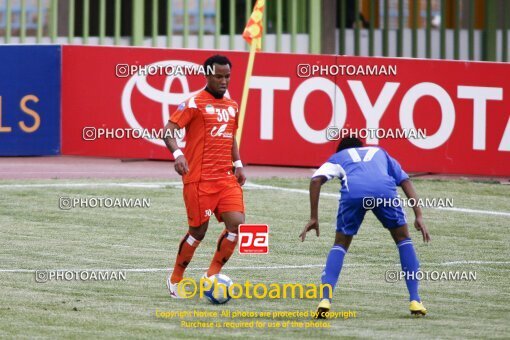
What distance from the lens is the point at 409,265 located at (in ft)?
35.5

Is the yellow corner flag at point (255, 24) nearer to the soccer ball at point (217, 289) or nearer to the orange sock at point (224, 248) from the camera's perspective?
the orange sock at point (224, 248)

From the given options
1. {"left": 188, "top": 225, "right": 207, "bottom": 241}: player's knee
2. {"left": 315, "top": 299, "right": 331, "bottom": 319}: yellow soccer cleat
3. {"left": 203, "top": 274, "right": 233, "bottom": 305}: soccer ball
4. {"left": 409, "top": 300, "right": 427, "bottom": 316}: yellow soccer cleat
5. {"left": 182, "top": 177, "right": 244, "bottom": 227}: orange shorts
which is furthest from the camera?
{"left": 188, "top": 225, "right": 207, "bottom": 241}: player's knee

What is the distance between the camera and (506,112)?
21.1 meters

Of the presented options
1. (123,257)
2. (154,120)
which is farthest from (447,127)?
(123,257)

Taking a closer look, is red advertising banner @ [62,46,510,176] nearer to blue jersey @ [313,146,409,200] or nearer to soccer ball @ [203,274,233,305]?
soccer ball @ [203,274,233,305]

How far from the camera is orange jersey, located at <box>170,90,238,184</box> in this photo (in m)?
11.6

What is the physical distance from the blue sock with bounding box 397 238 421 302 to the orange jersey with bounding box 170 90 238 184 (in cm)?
175

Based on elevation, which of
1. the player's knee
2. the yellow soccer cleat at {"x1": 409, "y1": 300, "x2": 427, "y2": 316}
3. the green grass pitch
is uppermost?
the player's knee

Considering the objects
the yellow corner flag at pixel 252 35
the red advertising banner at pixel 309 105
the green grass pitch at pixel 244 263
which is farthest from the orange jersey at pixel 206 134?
the red advertising banner at pixel 309 105

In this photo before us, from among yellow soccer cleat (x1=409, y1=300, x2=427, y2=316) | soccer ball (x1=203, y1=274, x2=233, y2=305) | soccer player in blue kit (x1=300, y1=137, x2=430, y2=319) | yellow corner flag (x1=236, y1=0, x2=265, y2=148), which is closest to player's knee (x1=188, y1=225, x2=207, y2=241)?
soccer ball (x1=203, y1=274, x2=233, y2=305)

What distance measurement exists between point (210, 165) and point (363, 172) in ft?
4.91

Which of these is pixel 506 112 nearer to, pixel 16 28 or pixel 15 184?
pixel 15 184

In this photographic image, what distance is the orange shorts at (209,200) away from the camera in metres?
11.5

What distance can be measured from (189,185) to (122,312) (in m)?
1.34
